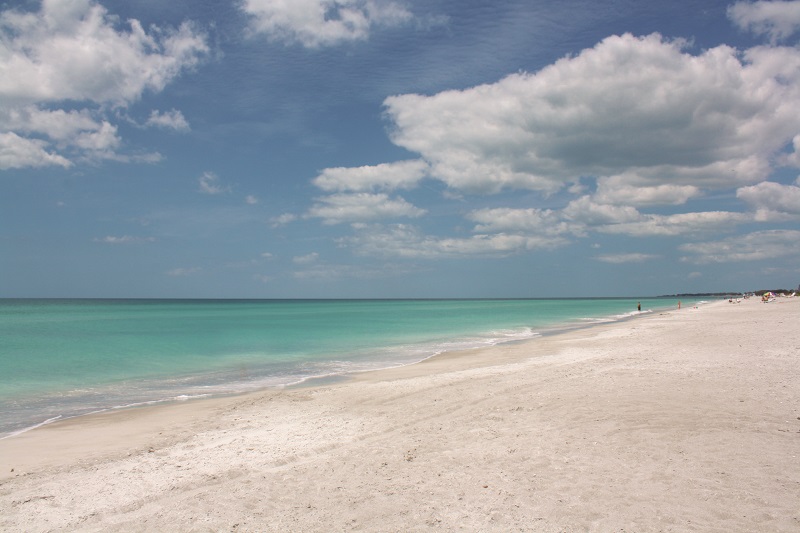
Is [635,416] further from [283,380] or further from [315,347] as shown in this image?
[315,347]

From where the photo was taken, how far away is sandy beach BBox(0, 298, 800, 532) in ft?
18.7

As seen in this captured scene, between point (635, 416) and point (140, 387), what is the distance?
50.9 feet

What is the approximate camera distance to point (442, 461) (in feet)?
24.3

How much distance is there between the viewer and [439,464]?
7.30 metres

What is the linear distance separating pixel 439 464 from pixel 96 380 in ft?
53.6

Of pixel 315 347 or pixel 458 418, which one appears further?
pixel 315 347

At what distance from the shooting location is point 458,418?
9.80 metres

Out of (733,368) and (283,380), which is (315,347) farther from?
(733,368)

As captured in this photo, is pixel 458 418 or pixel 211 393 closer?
pixel 458 418

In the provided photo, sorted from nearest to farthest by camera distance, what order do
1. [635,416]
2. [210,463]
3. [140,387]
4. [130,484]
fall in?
[130,484], [210,463], [635,416], [140,387]

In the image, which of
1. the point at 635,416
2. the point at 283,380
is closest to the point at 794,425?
the point at 635,416

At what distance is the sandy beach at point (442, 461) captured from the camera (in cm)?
571

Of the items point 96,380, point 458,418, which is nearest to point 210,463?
point 458,418

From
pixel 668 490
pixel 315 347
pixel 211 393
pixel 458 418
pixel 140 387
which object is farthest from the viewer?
pixel 315 347
